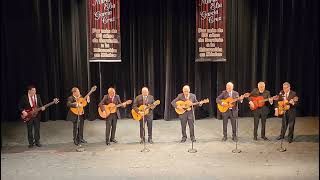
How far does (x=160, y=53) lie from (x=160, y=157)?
5821 millimetres

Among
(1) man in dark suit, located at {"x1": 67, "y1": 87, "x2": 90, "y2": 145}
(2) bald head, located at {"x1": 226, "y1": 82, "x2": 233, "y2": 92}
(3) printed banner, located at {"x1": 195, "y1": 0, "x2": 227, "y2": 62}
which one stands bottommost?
(1) man in dark suit, located at {"x1": 67, "y1": 87, "x2": 90, "y2": 145}

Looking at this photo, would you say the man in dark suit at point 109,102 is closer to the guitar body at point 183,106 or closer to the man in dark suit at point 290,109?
the guitar body at point 183,106

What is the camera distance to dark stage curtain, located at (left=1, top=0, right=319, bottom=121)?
15.1m

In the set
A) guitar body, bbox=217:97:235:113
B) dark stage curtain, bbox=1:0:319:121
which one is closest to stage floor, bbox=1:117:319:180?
guitar body, bbox=217:97:235:113

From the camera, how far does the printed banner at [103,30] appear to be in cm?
1349

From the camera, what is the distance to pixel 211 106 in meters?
15.8

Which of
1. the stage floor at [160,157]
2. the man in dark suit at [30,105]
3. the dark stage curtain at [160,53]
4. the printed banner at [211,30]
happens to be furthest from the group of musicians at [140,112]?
the dark stage curtain at [160,53]

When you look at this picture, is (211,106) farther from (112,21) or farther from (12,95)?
(12,95)

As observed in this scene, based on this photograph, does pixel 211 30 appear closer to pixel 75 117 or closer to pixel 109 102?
pixel 109 102

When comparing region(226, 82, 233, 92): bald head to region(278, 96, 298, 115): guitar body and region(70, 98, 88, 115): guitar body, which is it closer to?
region(278, 96, 298, 115): guitar body

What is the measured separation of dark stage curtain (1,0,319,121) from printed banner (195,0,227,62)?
1.41 metres

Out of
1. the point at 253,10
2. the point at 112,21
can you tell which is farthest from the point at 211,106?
the point at 112,21

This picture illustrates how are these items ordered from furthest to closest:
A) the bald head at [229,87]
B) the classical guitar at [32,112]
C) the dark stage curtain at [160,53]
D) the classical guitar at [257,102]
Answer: the dark stage curtain at [160,53], the classical guitar at [257,102], the bald head at [229,87], the classical guitar at [32,112]

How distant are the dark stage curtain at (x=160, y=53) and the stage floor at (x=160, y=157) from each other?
1.99m
